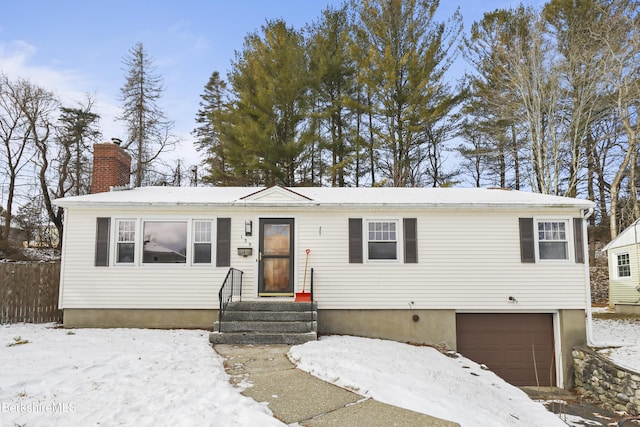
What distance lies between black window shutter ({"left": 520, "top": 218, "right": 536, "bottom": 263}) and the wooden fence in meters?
12.0

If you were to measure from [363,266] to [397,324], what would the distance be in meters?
1.64

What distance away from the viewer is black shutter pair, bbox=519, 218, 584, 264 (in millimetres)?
10188

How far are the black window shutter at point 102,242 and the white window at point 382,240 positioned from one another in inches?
252

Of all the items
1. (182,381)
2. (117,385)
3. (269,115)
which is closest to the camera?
(117,385)

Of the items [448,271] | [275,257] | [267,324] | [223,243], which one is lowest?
[267,324]

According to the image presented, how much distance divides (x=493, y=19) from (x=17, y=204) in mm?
27348

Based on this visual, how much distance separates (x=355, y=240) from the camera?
10242 mm

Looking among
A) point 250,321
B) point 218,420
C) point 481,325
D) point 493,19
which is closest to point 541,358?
point 481,325

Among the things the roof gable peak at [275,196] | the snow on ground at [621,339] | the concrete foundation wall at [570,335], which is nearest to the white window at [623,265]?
the snow on ground at [621,339]

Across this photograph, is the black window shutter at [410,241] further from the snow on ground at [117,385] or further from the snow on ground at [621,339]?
the snow on ground at [117,385]

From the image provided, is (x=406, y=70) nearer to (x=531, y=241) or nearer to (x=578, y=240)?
(x=531, y=241)

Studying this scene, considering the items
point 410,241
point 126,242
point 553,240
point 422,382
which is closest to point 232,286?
point 126,242

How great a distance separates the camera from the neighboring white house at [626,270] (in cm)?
1677

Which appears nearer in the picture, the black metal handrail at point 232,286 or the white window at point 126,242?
the black metal handrail at point 232,286
